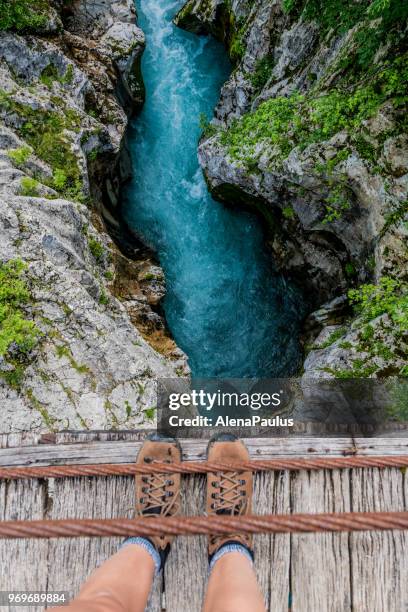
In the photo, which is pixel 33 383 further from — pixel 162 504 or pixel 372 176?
pixel 372 176

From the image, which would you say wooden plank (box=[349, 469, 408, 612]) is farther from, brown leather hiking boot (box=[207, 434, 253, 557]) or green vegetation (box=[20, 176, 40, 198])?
green vegetation (box=[20, 176, 40, 198])

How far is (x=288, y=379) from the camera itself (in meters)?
8.77

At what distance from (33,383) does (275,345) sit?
5780 millimetres

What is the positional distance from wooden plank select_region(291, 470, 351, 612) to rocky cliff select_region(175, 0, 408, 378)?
2.99m

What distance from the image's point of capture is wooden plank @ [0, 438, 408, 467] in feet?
12.3

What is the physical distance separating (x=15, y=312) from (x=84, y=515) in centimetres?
312

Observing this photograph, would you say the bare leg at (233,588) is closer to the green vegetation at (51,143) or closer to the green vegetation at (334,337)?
the green vegetation at (334,337)

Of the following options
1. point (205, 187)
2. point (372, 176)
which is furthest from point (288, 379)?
point (205, 187)

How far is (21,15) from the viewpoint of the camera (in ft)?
26.2

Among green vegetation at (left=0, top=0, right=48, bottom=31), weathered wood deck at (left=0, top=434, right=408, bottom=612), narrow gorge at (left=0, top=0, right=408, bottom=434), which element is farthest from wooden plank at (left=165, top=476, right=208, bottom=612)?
green vegetation at (left=0, top=0, right=48, bottom=31)

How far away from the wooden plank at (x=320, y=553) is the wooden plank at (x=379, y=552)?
0.28 ft

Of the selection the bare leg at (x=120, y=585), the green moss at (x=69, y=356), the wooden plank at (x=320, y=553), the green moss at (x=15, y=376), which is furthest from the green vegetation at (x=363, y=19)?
the bare leg at (x=120, y=585)

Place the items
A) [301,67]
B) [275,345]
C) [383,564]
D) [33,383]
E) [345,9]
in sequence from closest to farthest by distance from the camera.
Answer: [383,564] < [33,383] < [345,9] < [301,67] < [275,345]

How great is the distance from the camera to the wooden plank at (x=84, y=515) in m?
3.41
